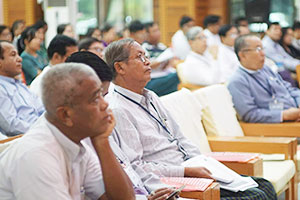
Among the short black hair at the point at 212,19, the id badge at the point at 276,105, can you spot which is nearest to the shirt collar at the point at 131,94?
the id badge at the point at 276,105

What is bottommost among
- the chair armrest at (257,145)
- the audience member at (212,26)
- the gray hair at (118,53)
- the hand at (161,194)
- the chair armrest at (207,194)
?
the chair armrest at (257,145)

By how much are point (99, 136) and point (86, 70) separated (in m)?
0.31

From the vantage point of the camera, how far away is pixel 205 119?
167 inches

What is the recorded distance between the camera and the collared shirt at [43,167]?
1.76 metres

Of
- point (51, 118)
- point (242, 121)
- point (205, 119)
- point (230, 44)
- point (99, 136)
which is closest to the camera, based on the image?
point (51, 118)

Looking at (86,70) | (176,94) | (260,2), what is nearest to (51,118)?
(86,70)

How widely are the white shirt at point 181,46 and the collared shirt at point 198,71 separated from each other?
95.5 inches

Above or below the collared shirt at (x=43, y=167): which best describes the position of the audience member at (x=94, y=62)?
above

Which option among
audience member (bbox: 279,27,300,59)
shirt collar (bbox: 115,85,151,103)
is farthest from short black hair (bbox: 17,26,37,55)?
audience member (bbox: 279,27,300,59)

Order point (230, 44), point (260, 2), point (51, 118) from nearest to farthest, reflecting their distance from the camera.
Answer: point (51, 118) → point (230, 44) → point (260, 2)

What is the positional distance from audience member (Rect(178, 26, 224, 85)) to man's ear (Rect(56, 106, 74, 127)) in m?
5.10

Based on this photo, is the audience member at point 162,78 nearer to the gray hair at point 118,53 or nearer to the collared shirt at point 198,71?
the collared shirt at point 198,71

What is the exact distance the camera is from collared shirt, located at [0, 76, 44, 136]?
4211 millimetres

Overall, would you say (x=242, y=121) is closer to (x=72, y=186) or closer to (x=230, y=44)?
(x=72, y=186)
